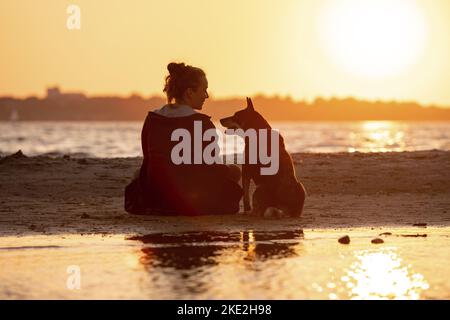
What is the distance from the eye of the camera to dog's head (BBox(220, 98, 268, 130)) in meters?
11.9

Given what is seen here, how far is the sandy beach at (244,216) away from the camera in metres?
11.2

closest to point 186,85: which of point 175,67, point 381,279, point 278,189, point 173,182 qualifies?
point 175,67

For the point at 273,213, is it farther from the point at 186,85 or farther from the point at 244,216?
the point at 186,85

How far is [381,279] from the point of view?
24.6 ft

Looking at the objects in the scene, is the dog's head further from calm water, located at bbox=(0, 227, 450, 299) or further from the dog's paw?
calm water, located at bbox=(0, 227, 450, 299)

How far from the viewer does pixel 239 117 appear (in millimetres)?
12078

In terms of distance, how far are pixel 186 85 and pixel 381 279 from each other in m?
4.66

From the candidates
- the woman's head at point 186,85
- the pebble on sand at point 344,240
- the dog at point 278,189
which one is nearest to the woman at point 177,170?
the woman's head at point 186,85

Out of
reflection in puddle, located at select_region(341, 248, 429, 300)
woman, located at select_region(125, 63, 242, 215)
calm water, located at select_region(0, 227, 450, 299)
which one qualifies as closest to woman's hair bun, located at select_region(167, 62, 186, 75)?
woman, located at select_region(125, 63, 242, 215)

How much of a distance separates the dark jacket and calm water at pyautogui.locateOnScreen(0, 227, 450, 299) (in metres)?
1.49

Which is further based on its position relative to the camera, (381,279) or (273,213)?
(273,213)

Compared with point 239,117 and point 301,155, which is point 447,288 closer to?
point 239,117
